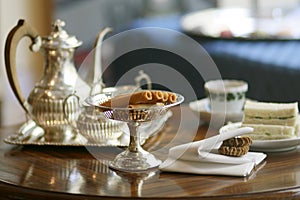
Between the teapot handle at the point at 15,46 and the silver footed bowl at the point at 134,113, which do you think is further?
the teapot handle at the point at 15,46

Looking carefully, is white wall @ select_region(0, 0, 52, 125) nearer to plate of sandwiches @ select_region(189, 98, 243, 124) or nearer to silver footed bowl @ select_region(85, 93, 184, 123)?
plate of sandwiches @ select_region(189, 98, 243, 124)

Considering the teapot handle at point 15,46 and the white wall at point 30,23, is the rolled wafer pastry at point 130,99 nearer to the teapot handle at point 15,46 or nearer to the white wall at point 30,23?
the teapot handle at point 15,46

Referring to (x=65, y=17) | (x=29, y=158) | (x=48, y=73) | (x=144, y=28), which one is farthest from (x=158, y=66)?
(x=65, y=17)

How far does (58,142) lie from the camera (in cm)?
130

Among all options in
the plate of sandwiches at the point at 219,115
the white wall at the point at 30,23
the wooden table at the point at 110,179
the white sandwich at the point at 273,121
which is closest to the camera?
the wooden table at the point at 110,179

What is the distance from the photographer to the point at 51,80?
4.44 ft

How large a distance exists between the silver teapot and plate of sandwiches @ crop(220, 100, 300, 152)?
339 millimetres

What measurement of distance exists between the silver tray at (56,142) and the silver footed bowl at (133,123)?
0.10 metres

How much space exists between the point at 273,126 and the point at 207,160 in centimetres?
20

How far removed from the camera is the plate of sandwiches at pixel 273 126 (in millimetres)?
1231

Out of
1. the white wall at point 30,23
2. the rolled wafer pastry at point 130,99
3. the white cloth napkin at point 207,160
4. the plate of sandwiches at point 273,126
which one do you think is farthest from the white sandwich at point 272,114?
the white wall at point 30,23

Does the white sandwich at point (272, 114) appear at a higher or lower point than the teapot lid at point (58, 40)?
lower

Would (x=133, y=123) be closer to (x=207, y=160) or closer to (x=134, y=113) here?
(x=134, y=113)

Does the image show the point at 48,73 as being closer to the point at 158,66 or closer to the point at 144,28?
the point at 158,66
